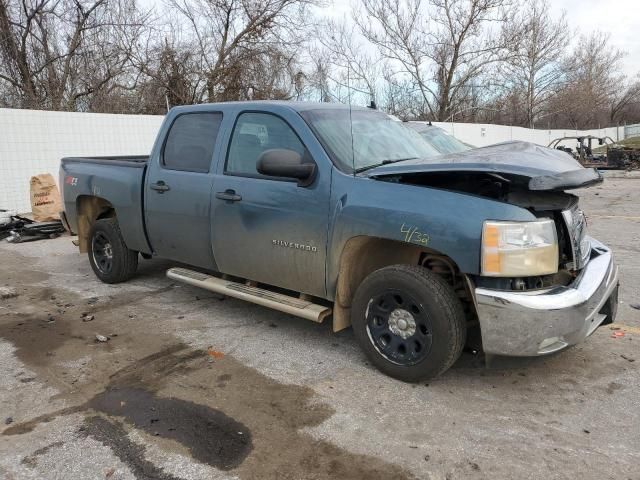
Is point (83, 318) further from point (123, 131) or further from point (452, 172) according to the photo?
point (123, 131)

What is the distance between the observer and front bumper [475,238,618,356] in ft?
9.95

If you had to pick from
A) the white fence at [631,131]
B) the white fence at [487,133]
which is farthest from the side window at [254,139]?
the white fence at [631,131]

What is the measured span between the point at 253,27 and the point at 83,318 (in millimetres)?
19668

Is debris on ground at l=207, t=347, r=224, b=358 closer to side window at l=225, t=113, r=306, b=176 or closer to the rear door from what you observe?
the rear door

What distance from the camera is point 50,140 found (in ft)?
39.4

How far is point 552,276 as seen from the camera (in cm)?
337

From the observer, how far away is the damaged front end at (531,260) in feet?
10.0

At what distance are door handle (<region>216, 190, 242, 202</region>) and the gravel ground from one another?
3.78ft

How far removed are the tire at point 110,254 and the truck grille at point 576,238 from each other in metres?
4.44

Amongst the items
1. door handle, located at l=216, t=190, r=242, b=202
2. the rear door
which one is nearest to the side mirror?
door handle, located at l=216, t=190, r=242, b=202

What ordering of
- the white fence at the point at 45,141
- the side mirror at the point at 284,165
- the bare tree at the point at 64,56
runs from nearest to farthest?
the side mirror at the point at 284,165 → the white fence at the point at 45,141 → the bare tree at the point at 64,56

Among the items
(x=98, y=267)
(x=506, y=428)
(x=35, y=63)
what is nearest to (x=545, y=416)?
(x=506, y=428)

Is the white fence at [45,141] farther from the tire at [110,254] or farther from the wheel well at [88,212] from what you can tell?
the tire at [110,254]

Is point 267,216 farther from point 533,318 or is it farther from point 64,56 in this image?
point 64,56
